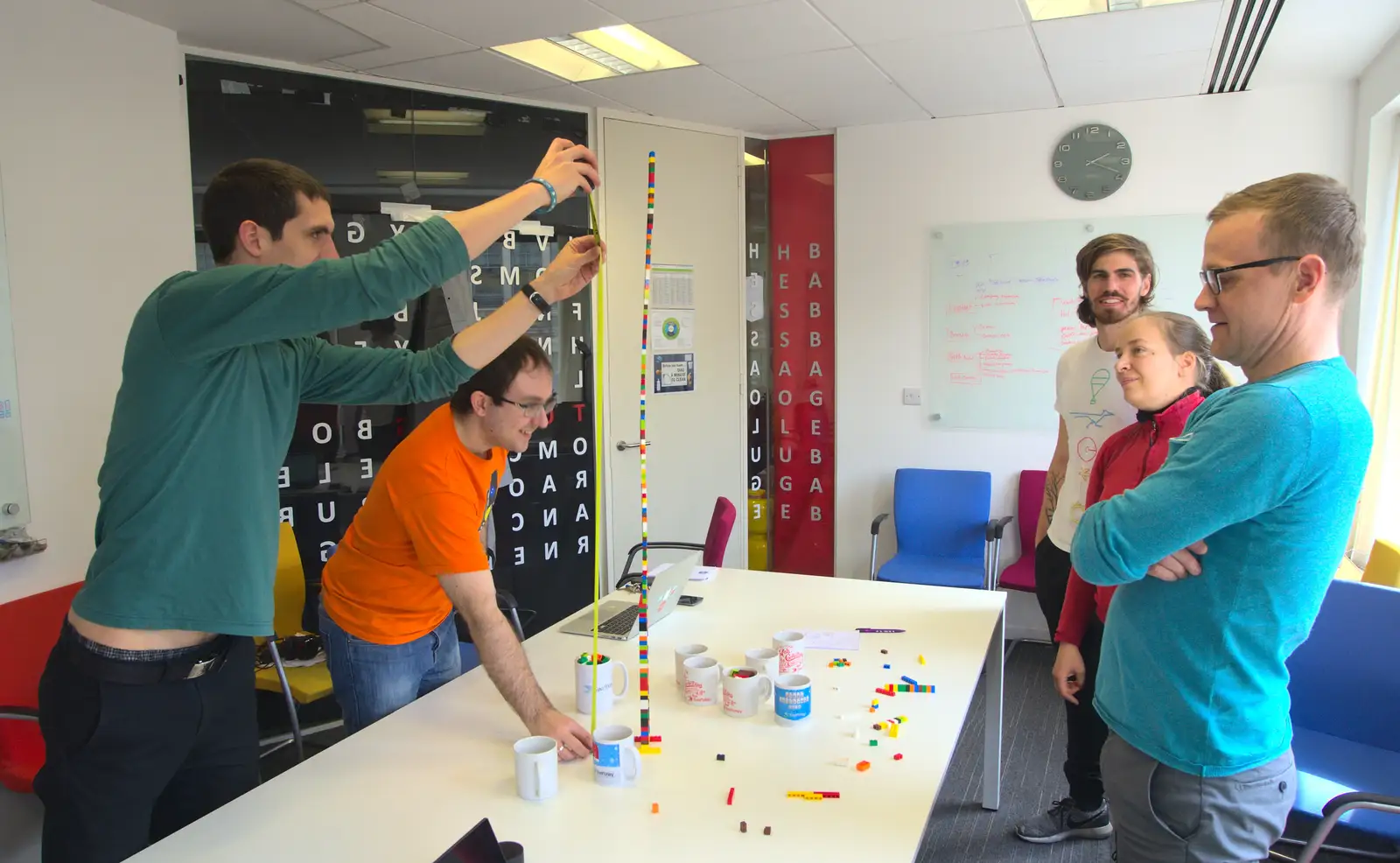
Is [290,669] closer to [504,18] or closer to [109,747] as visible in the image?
[109,747]

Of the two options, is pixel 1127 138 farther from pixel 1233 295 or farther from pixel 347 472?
pixel 347 472

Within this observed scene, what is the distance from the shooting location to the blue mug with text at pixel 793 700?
72.5 inches

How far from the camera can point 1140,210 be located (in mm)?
4266

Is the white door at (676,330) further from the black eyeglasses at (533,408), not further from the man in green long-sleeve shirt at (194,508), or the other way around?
the man in green long-sleeve shirt at (194,508)

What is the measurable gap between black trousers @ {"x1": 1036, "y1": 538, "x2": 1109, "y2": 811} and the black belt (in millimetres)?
2167

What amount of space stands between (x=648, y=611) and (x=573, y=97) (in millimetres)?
2718

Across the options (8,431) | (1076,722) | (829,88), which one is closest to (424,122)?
(829,88)

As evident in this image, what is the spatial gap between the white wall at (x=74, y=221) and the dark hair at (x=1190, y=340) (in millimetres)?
3074

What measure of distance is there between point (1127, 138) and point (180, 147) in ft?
13.4

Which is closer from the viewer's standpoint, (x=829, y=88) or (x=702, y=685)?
(x=702, y=685)

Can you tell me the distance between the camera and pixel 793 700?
184 cm

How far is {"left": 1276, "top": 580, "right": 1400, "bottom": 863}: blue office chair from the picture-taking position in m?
2.16

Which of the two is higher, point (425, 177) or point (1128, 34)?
point (1128, 34)

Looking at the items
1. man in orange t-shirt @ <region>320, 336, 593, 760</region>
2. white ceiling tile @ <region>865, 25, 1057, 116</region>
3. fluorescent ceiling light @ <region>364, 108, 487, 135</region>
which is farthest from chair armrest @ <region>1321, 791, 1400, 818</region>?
fluorescent ceiling light @ <region>364, 108, 487, 135</region>
